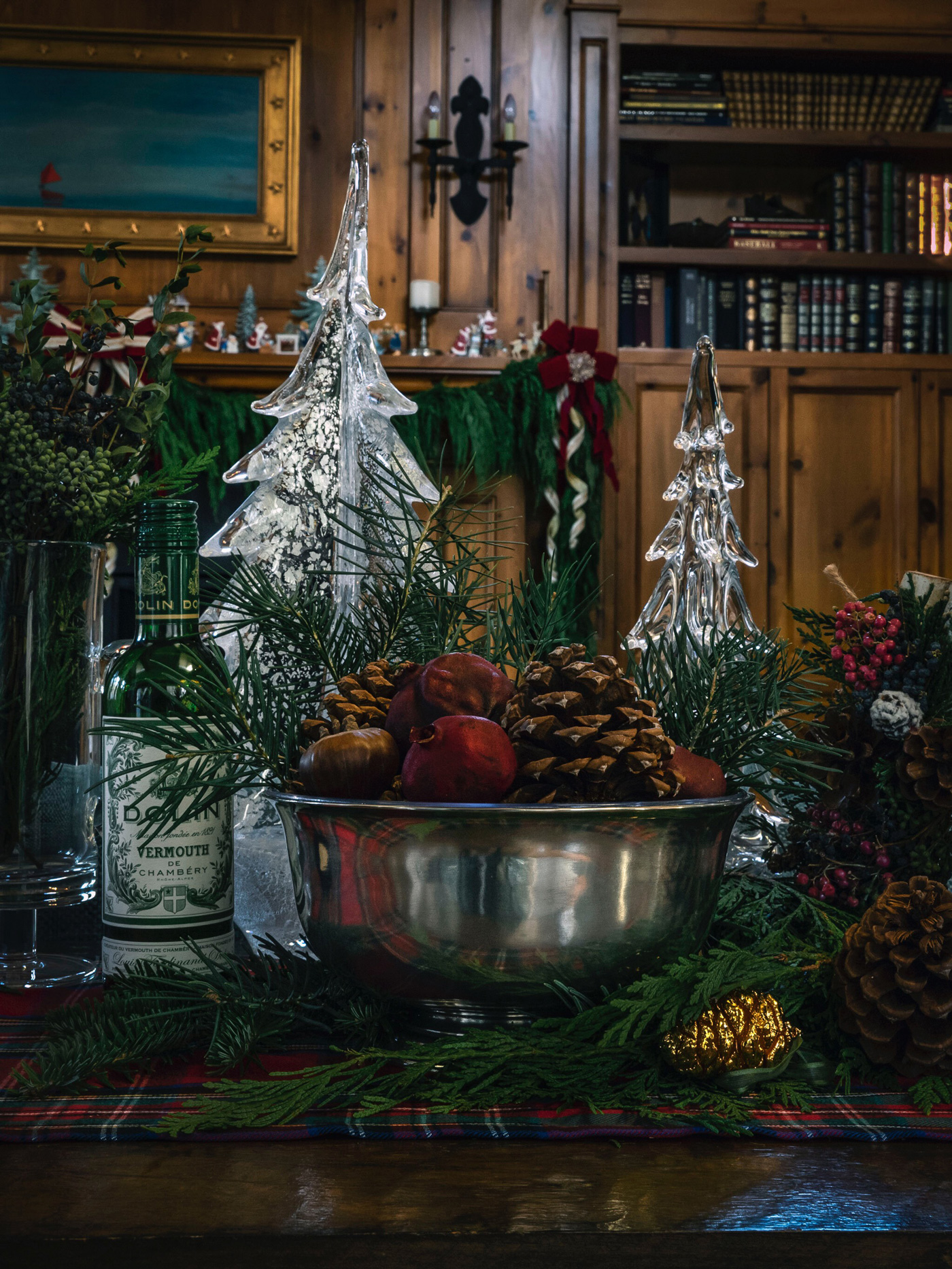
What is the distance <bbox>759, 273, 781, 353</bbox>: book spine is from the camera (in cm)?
298

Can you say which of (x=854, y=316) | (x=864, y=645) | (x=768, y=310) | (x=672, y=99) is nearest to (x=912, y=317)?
(x=854, y=316)

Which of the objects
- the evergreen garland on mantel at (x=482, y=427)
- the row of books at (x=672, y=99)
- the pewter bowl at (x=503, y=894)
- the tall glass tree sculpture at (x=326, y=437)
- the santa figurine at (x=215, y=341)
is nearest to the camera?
the pewter bowl at (x=503, y=894)

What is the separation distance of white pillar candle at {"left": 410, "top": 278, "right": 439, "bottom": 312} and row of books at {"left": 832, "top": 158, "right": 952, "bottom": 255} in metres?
1.08

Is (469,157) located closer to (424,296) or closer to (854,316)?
(424,296)

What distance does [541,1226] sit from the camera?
31 cm

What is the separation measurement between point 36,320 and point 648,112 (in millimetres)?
2719

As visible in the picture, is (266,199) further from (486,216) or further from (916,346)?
(916,346)

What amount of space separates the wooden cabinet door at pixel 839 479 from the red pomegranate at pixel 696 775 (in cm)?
261

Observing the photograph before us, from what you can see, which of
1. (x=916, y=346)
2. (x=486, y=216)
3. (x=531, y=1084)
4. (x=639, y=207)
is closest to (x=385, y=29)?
(x=486, y=216)

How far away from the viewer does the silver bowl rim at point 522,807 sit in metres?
0.39

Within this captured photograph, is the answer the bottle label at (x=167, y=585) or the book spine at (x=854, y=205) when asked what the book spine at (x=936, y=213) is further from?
the bottle label at (x=167, y=585)

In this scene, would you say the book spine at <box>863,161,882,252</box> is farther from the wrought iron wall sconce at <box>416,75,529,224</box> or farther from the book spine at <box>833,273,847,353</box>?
the wrought iron wall sconce at <box>416,75,529,224</box>

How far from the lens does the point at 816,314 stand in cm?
301

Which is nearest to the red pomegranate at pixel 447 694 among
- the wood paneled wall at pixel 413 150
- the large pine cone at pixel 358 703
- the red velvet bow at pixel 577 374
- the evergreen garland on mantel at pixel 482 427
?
the large pine cone at pixel 358 703
